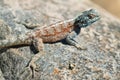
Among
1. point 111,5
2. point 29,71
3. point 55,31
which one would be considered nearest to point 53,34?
→ point 55,31

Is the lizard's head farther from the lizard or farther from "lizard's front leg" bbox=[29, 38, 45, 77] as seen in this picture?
"lizard's front leg" bbox=[29, 38, 45, 77]

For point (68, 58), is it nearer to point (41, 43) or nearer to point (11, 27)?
point (41, 43)

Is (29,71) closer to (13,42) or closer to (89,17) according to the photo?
(13,42)

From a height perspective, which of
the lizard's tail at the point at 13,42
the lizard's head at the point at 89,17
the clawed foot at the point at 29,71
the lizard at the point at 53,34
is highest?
the lizard's head at the point at 89,17

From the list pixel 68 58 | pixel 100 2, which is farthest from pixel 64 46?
pixel 100 2

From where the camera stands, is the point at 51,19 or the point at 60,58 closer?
the point at 60,58

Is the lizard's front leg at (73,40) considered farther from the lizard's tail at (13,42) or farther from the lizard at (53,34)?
the lizard's tail at (13,42)

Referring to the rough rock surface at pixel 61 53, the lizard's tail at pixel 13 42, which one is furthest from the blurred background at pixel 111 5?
the lizard's tail at pixel 13 42
